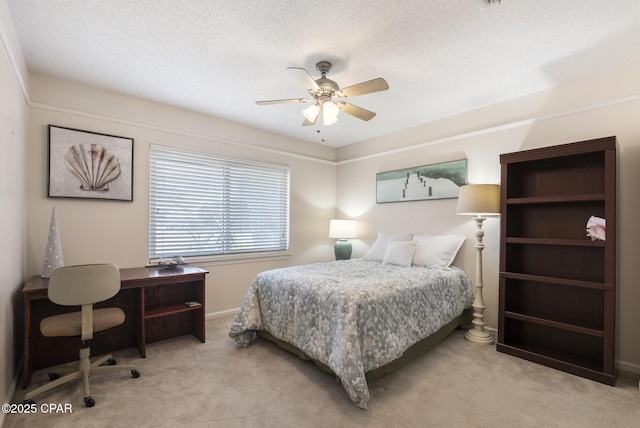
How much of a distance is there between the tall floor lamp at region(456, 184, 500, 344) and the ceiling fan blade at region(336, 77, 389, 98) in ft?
4.82

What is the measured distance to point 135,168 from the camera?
315 centimetres

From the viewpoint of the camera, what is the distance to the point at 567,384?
7.25ft

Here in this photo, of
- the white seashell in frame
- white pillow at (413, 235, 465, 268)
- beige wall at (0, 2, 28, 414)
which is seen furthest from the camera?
white pillow at (413, 235, 465, 268)

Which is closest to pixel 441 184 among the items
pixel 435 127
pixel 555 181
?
pixel 435 127

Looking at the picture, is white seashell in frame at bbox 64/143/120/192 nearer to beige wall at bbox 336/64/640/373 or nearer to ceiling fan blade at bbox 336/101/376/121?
ceiling fan blade at bbox 336/101/376/121

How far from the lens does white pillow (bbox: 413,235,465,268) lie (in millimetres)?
3293

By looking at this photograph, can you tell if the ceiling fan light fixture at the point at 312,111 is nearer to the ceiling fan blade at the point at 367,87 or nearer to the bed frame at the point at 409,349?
the ceiling fan blade at the point at 367,87

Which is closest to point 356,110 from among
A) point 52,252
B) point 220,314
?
point 52,252

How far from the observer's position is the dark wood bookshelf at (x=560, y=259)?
7.43 feet

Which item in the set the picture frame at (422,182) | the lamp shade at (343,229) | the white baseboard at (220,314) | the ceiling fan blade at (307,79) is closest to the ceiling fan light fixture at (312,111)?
the ceiling fan blade at (307,79)

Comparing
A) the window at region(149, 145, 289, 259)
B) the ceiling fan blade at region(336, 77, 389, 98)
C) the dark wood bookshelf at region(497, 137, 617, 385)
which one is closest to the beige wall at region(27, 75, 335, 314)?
the window at region(149, 145, 289, 259)

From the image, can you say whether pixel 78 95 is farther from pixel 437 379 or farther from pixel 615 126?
pixel 615 126

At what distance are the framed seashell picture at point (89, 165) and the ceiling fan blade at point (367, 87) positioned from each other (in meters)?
2.32

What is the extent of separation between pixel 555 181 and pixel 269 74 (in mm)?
2785
